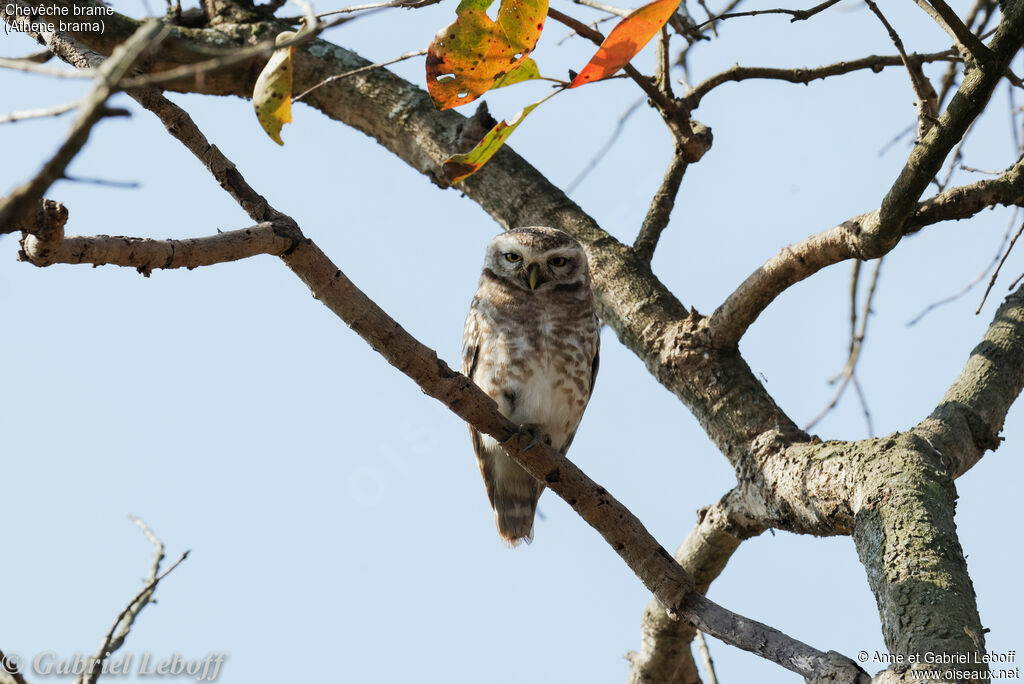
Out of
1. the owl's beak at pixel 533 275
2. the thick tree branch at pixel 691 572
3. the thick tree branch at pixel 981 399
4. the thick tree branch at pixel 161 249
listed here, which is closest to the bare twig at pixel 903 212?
the thick tree branch at pixel 981 399

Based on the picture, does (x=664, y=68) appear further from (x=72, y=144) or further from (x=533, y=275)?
(x=72, y=144)

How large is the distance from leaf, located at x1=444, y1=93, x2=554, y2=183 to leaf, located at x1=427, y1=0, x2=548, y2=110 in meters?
0.12

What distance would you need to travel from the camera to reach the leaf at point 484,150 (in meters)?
2.25

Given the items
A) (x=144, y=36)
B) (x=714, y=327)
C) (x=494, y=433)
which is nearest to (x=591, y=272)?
(x=714, y=327)

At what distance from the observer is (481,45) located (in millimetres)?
2262

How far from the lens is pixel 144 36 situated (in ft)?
3.64

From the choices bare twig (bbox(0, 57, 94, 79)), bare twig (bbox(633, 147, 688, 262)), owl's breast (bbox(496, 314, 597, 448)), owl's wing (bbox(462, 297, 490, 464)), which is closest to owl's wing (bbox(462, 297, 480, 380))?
owl's wing (bbox(462, 297, 490, 464))

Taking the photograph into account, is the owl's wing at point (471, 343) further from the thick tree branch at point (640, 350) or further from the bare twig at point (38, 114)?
the bare twig at point (38, 114)

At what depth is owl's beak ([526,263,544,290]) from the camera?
4.54 metres

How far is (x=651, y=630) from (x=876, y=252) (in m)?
1.71

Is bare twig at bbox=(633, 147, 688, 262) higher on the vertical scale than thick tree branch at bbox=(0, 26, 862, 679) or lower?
higher

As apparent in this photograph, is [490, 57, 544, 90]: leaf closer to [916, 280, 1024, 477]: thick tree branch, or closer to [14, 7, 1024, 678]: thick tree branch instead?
[14, 7, 1024, 678]: thick tree branch

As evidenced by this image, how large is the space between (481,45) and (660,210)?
6.45ft

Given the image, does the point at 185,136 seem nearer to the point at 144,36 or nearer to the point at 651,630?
the point at 144,36
